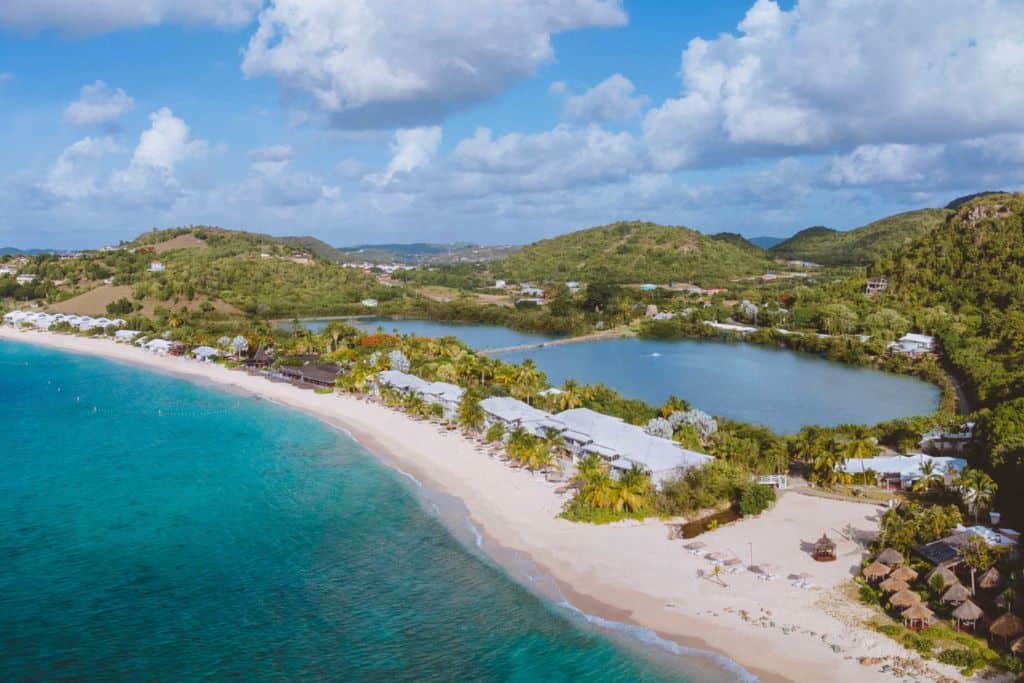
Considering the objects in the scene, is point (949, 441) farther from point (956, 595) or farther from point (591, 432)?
point (956, 595)

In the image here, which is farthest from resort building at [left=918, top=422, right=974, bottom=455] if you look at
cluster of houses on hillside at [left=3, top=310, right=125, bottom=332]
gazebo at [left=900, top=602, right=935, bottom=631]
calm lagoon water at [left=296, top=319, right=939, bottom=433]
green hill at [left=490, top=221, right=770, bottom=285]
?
green hill at [left=490, top=221, right=770, bottom=285]

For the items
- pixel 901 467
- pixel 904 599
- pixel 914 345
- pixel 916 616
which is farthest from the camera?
pixel 914 345

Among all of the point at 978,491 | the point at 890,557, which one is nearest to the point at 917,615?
the point at 890,557

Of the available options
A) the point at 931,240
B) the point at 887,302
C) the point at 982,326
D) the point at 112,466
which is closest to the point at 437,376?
the point at 112,466

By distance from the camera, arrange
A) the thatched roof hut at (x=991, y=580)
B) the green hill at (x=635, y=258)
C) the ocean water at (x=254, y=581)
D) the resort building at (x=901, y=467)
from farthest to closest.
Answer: the green hill at (x=635, y=258) < the resort building at (x=901, y=467) < the thatched roof hut at (x=991, y=580) < the ocean water at (x=254, y=581)

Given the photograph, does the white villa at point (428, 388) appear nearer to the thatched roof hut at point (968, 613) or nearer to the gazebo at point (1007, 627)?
the thatched roof hut at point (968, 613)

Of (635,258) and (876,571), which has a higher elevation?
(635,258)

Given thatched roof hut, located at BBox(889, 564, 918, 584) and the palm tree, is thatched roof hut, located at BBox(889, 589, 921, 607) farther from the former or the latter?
the palm tree

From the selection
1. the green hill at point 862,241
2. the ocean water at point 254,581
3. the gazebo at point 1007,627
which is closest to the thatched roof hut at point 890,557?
the gazebo at point 1007,627
